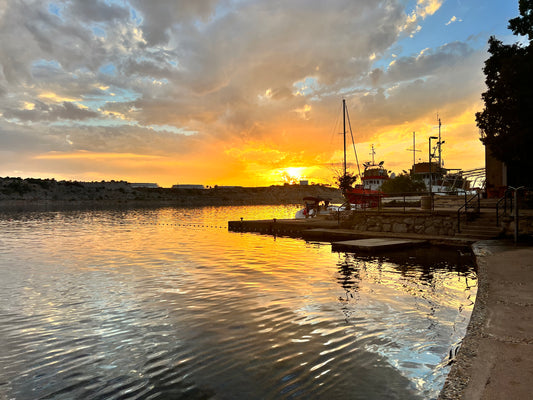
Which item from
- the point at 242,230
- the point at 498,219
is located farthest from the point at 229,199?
the point at 498,219

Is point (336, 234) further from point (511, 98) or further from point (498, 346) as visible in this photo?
point (498, 346)

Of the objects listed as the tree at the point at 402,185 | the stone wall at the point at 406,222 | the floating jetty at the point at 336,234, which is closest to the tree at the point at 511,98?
the stone wall at the point at 406,222

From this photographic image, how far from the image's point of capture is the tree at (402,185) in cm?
7322

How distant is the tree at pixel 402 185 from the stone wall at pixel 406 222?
173 ft

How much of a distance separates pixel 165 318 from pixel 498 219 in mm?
16438

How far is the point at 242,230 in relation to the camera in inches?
1321

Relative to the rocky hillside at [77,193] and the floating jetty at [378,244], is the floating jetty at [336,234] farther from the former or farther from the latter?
the rocky hillside at [77,193]

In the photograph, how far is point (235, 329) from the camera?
24.7 ft

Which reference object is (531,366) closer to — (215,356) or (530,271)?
(215,356)

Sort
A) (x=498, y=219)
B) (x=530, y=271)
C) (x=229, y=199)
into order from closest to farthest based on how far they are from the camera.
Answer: (x=530, y=271) → (x=498, y=219) → (x=229, y=199)

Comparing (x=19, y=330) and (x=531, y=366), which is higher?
(x=531, y=366)

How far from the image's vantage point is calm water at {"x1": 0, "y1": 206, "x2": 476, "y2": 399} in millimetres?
5254

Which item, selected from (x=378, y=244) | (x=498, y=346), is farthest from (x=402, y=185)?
(x=498, y=346)

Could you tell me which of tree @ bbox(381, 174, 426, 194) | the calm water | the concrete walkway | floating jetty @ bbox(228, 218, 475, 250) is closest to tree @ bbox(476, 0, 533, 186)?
floating jetty @ bbox(228, 218, 475, 250)
